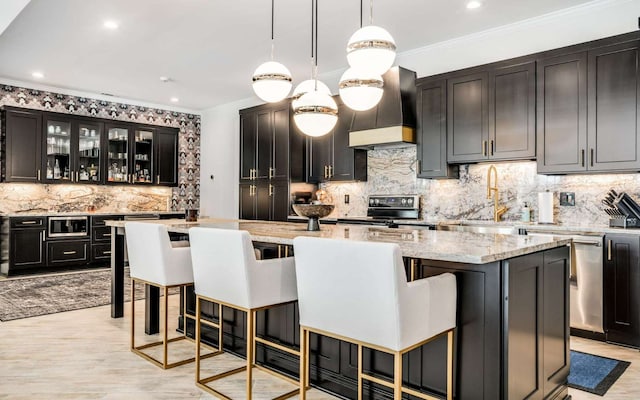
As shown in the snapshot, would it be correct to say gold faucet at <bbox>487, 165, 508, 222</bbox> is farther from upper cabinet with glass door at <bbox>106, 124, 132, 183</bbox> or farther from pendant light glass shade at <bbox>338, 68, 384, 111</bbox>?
upper cabinet with glass door at <bbox>106, 124, 132, 183</bbox>

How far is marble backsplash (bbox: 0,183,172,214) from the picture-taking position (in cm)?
666

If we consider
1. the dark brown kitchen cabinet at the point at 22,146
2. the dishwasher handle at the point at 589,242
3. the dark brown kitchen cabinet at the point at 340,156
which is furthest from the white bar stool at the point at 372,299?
the dark brown kitchen cabinet at the point at 22,146

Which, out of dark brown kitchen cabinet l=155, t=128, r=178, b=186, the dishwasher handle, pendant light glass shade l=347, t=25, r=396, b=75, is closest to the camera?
pendant light glass shade l=347, t=25, r=396, b=75

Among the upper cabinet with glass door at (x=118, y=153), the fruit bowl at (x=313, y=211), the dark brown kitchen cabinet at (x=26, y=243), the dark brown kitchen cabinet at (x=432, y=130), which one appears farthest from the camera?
the upper cabinet with glass door at (x=118, y=153)

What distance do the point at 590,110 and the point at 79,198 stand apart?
23.5 ft

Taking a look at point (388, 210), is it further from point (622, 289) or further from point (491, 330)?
point (491, 330)

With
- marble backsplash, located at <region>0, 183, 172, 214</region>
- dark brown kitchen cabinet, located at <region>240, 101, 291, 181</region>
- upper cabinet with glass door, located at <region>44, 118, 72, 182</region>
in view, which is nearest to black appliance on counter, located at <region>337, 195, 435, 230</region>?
dark brown kitchen cabinet, located at <region>240, 101, 291, 181</region>

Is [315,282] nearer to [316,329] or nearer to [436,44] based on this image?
[316,329]

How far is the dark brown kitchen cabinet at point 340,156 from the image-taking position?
18.9ft

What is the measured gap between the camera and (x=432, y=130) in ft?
15.9

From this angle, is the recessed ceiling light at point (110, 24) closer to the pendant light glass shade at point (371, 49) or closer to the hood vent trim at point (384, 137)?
the hood vent trim at point (384, 137)

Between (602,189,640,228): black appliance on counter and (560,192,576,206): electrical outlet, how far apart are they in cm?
39

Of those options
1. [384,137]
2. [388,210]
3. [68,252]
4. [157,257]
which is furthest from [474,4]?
[68,252]

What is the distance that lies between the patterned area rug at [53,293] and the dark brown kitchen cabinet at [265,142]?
92.3 inches
